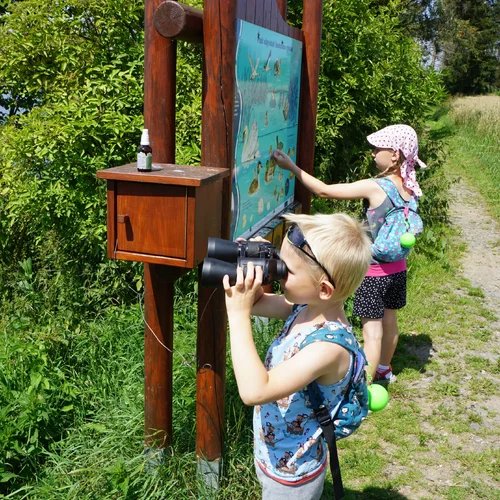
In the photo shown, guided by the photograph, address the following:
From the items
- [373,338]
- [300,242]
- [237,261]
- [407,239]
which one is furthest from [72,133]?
[300,242]

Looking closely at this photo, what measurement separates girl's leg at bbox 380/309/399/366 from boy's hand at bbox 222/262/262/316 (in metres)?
2.47

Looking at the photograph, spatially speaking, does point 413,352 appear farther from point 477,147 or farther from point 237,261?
point 477,147

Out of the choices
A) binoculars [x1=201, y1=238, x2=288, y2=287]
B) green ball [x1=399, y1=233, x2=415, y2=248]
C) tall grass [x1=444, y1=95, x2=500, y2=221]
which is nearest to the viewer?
binoculars [x1=201, y1=238, x2=288, y2=287]

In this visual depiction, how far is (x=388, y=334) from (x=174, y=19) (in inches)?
107

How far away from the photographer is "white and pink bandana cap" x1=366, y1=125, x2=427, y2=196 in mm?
3715

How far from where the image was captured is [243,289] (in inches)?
72.9

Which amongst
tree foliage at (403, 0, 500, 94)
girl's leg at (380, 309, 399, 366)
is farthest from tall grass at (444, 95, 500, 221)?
tree foliage at (403, 0, 500, 94)

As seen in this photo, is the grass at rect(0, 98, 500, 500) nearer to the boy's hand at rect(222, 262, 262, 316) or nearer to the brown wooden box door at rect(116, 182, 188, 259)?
the brown wooden box door at rect(116, 182, 188, 259)

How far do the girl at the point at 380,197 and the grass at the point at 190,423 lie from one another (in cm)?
49

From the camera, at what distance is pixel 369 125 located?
6.62m

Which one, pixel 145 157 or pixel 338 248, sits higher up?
pixel 145 157

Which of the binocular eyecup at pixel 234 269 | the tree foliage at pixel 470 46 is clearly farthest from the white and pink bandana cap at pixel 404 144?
the tree foliage at pixel 470 46

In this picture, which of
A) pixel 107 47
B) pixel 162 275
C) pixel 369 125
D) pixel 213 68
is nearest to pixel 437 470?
pixel 162 275

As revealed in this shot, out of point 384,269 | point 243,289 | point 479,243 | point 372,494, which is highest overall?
point 243,289
